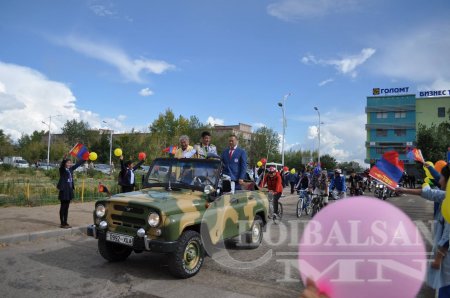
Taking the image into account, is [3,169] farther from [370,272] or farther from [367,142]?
[367,142]

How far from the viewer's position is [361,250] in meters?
2.69

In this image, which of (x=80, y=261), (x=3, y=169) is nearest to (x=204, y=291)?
(x=80, y=261)

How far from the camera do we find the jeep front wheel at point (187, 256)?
5.58 m

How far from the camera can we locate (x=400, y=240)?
2.47 m

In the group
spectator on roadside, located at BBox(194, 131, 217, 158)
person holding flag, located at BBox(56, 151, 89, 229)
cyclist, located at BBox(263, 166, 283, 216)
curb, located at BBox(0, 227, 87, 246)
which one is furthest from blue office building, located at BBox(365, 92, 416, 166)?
curb, located at BBox(0, 227, 87, 246)

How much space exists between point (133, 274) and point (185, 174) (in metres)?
1.94

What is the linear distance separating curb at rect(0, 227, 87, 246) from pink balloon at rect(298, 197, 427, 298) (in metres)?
7.67

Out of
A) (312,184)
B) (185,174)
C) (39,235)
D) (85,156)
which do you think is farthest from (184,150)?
(312,184)

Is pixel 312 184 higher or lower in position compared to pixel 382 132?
lower

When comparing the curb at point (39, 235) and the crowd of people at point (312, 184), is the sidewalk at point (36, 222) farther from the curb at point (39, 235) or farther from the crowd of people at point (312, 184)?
the crowd of people at point (312, 184)

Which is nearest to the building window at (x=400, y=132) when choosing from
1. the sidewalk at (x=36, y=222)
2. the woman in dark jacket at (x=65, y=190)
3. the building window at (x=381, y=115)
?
the building window at (x=381, y=115)

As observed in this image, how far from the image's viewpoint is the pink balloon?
7.11 feet

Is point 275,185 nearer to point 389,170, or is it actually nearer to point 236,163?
point 236,163

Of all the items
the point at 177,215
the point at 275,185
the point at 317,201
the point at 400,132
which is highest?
the point at 400,132
